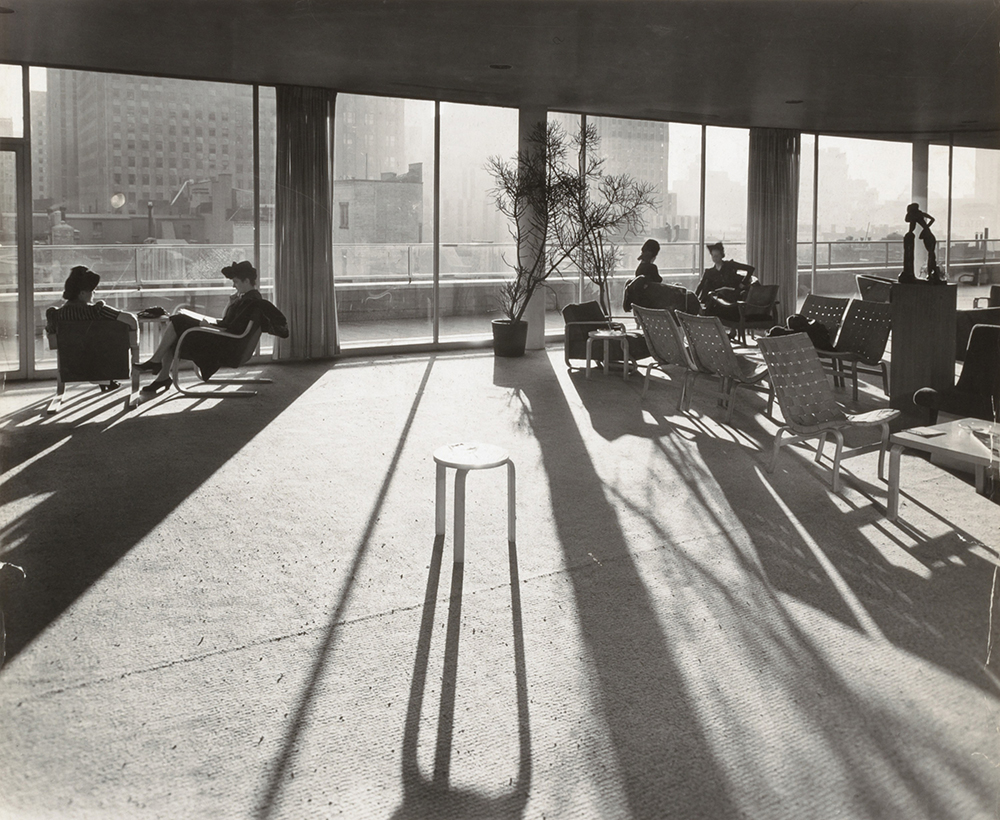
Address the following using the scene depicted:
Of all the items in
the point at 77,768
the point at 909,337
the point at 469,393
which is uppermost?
the point at 909,337

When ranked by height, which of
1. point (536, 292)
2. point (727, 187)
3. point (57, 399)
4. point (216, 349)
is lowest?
point (57, 399)

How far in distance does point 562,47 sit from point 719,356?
300 cm

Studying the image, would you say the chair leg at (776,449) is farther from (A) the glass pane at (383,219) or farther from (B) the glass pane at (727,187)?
(B) the glass pane at (727,187)

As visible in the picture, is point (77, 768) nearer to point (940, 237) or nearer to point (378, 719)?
point (378, 719)

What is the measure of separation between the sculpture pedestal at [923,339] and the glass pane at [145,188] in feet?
22.9

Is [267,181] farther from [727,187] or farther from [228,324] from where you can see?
[727,187]

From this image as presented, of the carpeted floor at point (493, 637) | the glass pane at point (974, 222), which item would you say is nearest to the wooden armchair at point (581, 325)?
the carpeted floor at point (493, 637)

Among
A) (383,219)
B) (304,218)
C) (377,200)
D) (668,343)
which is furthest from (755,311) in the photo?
(304,218)

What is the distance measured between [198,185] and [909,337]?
7471mm

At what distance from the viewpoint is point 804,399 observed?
5.84 meters

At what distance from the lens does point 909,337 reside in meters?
7.06

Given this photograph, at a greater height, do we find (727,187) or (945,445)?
(727,187)

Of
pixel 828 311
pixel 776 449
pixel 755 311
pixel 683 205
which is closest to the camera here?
pixel 776 449

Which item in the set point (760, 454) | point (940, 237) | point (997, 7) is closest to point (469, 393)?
point (760, 454)
